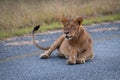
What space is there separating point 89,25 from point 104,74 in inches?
310

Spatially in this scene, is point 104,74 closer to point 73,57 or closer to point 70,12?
point 73,57

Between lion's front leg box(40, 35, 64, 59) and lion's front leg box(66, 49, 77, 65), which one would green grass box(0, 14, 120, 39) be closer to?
lion's front leg box(40, 35, 64, 59)

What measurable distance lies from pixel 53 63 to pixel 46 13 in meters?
7.89

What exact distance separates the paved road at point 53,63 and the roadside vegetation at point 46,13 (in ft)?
8.43

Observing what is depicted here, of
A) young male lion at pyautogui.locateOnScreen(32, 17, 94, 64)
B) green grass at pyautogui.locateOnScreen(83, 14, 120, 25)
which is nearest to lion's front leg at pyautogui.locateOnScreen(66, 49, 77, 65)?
young male lion at pyautogui.locateOnScreen(32, 17, 94, 64)

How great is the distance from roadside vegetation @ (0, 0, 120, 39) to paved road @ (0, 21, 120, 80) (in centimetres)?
257

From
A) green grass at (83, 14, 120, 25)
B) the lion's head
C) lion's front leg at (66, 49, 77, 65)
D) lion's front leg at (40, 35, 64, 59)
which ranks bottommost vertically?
green grass at (83, 14, 120, 25)

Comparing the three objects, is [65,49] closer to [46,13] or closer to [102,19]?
[102,19]

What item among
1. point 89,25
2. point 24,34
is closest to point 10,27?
point 24,34

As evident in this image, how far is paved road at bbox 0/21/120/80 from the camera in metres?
8.72

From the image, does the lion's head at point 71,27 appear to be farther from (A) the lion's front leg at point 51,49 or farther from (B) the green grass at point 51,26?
(B) the green grass at point 51,26

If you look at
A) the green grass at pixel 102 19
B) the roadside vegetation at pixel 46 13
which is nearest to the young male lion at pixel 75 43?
the roadside vegetation at pixel 46 13

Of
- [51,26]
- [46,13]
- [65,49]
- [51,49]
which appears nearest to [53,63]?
[65,49]

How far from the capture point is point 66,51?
1020cm
